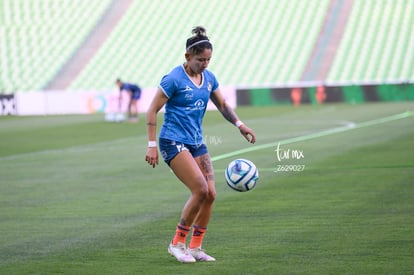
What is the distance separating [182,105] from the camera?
930 centimetres

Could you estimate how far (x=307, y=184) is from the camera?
52.1ft

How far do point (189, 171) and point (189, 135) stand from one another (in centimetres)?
39

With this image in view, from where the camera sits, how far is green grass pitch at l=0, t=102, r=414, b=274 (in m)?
9.13

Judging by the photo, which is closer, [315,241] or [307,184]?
[315,241]

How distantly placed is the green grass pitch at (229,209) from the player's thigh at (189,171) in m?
0.76

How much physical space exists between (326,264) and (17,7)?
60.3 metres

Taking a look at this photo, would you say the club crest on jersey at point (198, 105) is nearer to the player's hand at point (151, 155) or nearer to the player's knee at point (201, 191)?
the player's hand at point (151, 155)

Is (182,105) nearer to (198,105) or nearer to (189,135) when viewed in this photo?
(198,105)

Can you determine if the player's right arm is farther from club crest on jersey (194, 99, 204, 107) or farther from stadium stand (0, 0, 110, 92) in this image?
stadium stand (0, 0, 110, 92)

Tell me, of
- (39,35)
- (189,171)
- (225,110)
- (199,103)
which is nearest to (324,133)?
(225,110)

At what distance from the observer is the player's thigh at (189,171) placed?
9.16 m

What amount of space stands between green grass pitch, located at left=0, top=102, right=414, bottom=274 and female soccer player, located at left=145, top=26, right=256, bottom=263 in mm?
339

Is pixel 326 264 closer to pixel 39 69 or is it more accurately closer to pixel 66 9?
pixel 39 69

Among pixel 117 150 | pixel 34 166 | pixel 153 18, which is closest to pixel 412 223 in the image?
pixel 34 166
